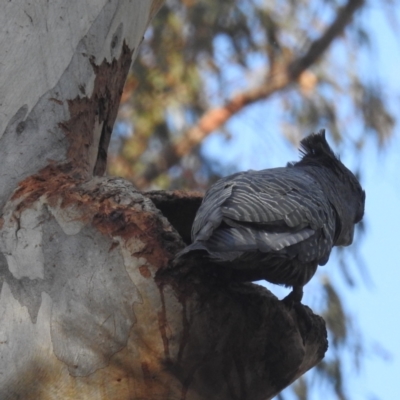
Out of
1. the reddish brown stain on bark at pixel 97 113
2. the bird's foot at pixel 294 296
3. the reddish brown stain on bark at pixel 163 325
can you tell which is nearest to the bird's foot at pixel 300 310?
the bird's foot at pixel 294 296

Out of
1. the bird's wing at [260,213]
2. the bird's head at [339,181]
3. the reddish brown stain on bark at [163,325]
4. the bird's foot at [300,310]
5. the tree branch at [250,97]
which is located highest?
the tree branch at [250,97]

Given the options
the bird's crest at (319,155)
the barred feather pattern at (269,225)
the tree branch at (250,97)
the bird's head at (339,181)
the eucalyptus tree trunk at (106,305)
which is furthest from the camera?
the tree branch at (250,97)

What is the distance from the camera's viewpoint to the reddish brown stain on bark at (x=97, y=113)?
279 cm

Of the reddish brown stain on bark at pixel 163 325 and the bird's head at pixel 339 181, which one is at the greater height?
the bird's head at pixel 339 181

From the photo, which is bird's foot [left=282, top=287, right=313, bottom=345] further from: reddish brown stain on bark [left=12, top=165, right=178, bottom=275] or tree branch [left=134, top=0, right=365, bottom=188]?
tree branch [left=134, top=0, right=365, bottom=188]

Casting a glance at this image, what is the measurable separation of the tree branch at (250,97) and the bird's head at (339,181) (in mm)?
2932

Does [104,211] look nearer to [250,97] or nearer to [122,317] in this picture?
[122,317]

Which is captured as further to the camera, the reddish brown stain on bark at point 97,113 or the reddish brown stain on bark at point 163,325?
the reddish brown stain on bark at point 97,113

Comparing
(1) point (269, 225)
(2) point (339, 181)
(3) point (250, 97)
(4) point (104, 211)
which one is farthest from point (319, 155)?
(3) point (250, 97)

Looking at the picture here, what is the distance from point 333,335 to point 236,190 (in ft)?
12.4

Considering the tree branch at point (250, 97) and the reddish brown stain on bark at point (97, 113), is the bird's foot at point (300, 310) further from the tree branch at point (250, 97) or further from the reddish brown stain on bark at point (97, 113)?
the tree branch at point (250, 97)

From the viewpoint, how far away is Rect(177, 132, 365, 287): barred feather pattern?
7.16ft

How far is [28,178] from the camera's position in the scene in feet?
8.52

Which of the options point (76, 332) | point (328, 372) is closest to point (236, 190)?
point (76, 332)
